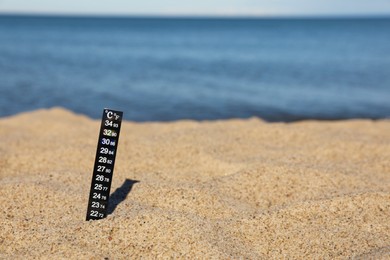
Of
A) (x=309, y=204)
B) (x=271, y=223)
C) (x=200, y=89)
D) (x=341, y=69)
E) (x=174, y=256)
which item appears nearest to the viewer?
(x=174, y=256)

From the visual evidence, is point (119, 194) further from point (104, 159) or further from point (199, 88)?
point (199, 88)

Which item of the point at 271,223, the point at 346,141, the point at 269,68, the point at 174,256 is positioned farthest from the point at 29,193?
the point at 269,68

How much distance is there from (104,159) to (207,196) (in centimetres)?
154

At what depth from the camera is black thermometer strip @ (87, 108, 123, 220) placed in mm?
4672

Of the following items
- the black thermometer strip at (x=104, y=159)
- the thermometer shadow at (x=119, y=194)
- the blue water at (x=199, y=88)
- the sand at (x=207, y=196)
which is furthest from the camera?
the blue water at (x=199, y=88)

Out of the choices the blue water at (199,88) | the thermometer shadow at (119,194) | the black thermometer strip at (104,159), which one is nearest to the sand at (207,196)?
the thermometer shadow at (119,194)

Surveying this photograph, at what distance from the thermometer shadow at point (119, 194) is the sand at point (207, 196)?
0.14ft

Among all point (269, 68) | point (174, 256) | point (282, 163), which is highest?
point (269, 68)

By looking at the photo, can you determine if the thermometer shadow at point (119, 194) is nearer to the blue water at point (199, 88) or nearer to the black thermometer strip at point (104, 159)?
the black thermometer strip at point (104, 159)

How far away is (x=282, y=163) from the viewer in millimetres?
7039

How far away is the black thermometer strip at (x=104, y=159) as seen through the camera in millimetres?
4672

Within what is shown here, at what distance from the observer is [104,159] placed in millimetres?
4719

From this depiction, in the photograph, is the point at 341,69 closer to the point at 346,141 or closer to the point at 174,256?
the point at 346,141

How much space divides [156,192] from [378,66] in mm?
26243
